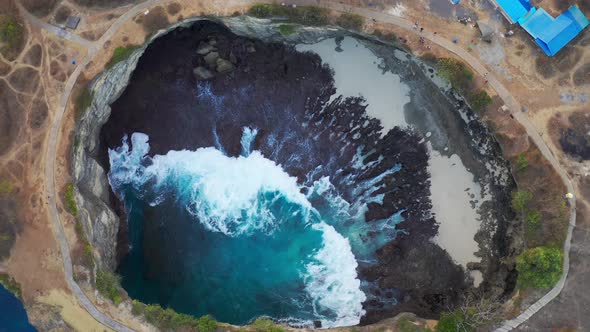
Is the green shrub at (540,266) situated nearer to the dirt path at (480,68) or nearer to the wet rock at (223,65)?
the dirt path at (480,68)

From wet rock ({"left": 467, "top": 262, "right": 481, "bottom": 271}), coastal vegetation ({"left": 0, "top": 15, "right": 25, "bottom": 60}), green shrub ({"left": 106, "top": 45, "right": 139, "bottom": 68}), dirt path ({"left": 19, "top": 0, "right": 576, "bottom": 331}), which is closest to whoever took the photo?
dirt path ({"left": 19, "top": 0, "right": 576, "bottom": 331})

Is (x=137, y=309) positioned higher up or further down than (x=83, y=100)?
further down

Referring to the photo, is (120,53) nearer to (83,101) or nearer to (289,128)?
(83,101)

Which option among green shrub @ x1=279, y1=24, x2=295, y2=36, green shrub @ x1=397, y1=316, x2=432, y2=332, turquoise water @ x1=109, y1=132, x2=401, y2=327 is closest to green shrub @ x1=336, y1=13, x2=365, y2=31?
green shrub @ x1=279, y1=24, x2=295, y2=36

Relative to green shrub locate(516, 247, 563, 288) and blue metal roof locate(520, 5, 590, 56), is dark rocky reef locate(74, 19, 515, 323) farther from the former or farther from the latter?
blue metal roof locate(520, 5, 590, 56)

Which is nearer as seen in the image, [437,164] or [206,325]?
[206,325]

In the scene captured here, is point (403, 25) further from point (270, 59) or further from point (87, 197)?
point (87, 197)

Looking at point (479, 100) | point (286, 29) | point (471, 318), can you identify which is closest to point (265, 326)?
point (471, 318)
